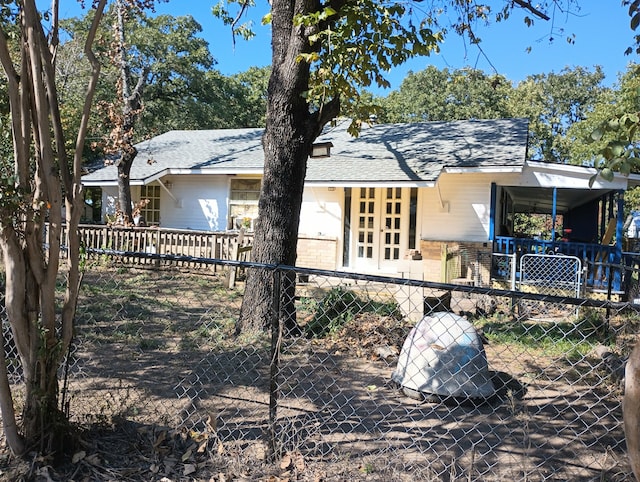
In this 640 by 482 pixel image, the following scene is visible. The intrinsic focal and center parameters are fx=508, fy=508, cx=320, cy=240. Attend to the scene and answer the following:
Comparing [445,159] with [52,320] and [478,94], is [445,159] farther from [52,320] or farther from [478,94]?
[478,94]

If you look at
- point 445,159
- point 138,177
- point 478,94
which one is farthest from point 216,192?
point 478,94

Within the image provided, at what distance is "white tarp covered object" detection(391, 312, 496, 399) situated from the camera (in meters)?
4.29

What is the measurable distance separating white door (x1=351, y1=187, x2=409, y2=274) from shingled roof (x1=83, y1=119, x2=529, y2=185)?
0.88m

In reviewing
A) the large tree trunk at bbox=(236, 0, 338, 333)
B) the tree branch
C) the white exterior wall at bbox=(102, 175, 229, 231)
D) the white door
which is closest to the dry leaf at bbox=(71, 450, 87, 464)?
the large tree trunk at bbox=(236, 0, 338, 333)

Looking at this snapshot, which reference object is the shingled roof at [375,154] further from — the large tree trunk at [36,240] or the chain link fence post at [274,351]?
the large tree trunk at [36,240]

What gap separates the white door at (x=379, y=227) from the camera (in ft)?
43.2

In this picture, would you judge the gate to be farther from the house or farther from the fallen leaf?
the fallen leaf

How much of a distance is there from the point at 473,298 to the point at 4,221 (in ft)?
28.4

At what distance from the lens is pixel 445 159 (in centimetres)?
1227

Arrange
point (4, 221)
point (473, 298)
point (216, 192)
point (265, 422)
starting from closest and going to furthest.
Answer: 1. point (4, 221)
2. point (265, 422)
3. point (473, 298)
4. point (216, 192)

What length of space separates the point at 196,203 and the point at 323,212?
431cm

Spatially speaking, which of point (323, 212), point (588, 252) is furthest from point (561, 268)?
point (323, 212)

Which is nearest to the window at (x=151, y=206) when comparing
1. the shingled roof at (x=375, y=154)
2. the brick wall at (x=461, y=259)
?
the shingled roof at (x=375, y=154)

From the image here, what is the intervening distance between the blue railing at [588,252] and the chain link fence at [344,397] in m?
3.75
